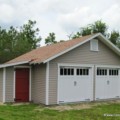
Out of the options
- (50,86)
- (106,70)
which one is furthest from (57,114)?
(106,70)

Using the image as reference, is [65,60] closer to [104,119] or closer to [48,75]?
[48,75]

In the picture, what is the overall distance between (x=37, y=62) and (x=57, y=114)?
4.32 m

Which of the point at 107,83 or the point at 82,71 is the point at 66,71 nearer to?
the point at 82,71

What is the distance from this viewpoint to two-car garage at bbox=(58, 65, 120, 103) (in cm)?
1788

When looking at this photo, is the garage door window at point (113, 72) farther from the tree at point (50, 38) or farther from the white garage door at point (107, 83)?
the tree at point (50, 38)

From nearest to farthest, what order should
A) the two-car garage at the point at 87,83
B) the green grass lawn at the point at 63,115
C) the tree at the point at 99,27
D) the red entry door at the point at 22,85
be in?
the green grass lawn at the point at 63,115 → the two-car garage at the point at 87,83 → the red entry door at the point at 22,85 → the tree at the point at 99,27

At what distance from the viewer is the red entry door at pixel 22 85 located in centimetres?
1841

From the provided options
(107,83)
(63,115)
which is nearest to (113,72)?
(107,83)

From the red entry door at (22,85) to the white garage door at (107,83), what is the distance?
4304 mm

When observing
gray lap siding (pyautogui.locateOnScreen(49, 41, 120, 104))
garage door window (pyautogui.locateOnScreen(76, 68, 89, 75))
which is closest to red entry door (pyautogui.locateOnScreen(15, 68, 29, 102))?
gray lap siding (pyautogui.locateOnScreen(49, 41, 120, 104))

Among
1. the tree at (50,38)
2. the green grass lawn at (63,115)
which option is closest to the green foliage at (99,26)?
the tree at (50,38)

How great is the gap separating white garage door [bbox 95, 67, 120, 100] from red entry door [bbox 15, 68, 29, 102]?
4304 mm

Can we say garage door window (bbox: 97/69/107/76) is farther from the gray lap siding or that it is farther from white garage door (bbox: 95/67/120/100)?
the gray lap siding

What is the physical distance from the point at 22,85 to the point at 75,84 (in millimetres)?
3154
